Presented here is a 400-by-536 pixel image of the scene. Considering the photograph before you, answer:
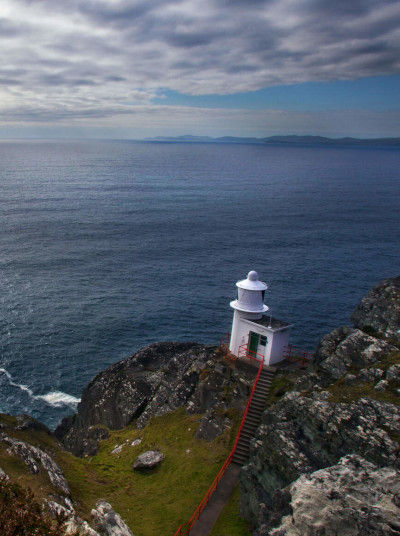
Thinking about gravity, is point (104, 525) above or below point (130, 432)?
above

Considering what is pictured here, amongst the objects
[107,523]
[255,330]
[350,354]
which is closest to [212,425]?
[255,330]

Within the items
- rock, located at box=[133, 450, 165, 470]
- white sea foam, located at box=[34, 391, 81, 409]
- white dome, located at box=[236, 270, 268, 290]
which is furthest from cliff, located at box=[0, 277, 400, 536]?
A: white sea foam, located at box=[34, 391, 81, 409]

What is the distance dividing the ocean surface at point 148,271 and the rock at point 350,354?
87.9ft

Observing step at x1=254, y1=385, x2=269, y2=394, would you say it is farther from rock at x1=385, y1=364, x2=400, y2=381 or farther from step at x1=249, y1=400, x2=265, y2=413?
rock at x1=385, y1=364, x2=400, y2=381

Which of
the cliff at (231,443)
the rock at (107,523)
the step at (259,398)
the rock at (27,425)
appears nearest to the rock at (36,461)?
the cliff at (231,443)

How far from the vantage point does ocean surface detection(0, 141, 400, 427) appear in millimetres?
55344

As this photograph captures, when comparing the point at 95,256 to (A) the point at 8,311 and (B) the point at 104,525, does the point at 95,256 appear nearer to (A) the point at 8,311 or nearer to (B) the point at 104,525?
(A) the point at 8,311

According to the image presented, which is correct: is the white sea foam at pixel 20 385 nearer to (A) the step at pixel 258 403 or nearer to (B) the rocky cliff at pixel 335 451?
(A) the step at pixel 258 403

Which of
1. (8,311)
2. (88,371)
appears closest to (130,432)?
(88,371)

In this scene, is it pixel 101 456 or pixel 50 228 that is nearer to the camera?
pixel 101 456

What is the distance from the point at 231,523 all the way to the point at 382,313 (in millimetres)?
20055

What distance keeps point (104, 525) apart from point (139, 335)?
3865cm

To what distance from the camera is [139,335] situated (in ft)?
195

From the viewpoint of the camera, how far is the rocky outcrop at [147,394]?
33.5m
